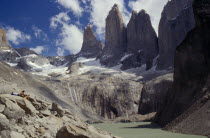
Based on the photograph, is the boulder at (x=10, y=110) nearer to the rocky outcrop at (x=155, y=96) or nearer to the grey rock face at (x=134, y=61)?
the rocky outcrop at (x=155, y=96)

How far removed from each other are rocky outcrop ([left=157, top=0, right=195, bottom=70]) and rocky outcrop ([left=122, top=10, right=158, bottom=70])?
1568 cm

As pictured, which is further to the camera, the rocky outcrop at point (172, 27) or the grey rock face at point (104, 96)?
the rocky outcrop at point (172, 27)

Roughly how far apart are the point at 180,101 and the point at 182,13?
10696 centimetres

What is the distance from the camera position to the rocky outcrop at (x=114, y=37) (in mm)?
175000

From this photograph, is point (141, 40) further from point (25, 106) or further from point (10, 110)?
point (10, 110)

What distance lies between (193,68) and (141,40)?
127154 millimetres

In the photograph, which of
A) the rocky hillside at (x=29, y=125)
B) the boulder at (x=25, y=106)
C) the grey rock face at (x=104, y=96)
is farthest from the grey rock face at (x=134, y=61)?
the boulder at (x=25, y=106)

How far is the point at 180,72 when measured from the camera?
115 feet

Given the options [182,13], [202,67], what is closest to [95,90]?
[202,67]

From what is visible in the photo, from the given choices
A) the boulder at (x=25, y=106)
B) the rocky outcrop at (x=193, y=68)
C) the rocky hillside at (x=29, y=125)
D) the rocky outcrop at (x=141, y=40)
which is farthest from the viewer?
the rocky outcrop at (x=141, y=40)

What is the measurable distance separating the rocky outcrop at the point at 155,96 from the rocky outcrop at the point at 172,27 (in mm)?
56921

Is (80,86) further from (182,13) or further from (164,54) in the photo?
(182,13)

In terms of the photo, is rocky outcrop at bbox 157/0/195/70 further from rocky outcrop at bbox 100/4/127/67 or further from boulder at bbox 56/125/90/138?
boulder at bbox 56/125/90/138

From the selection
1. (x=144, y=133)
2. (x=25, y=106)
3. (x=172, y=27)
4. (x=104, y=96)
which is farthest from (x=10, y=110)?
(x=172, y=27)
